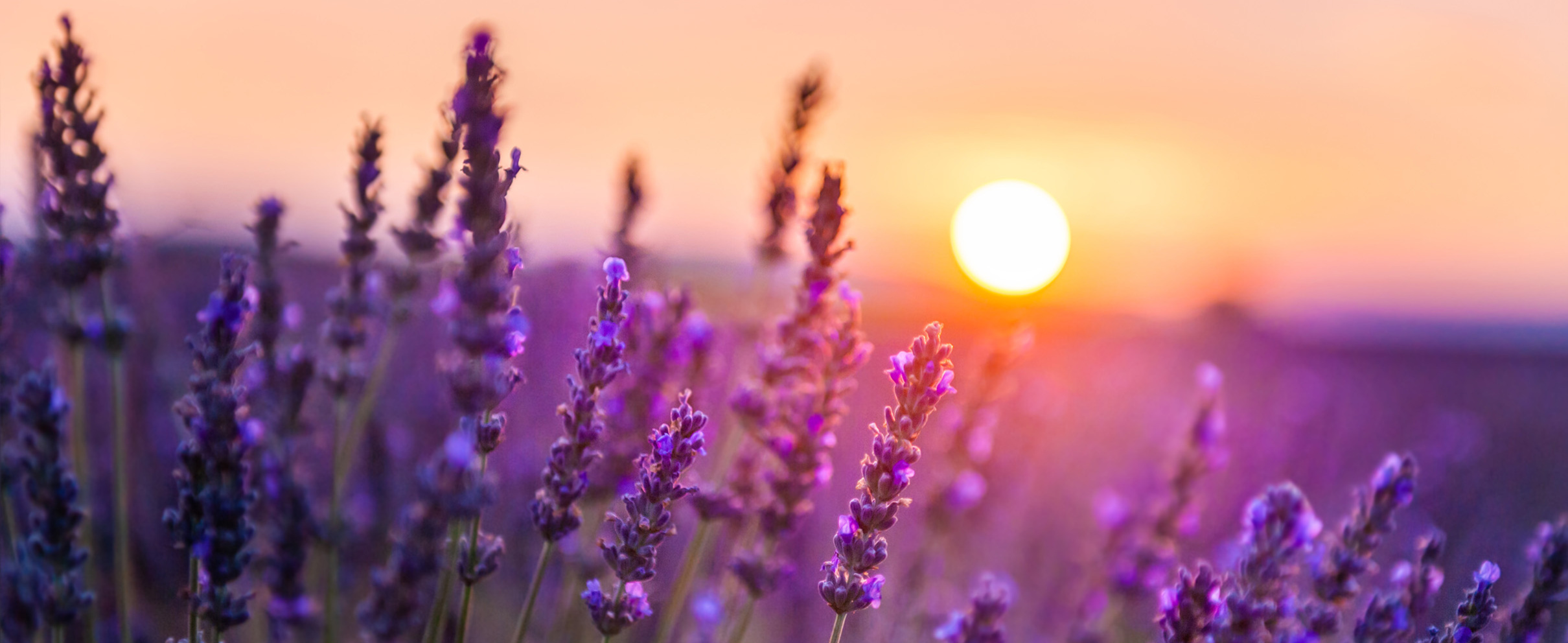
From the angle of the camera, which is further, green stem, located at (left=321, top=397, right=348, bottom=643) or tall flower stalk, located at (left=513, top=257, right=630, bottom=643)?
green stem, located at (left=321, top=397, right=348, bottom=643)

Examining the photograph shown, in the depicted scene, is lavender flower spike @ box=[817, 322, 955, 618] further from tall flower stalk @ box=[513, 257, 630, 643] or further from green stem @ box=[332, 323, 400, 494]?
green stem @ box=[332, 323, 400, 494]

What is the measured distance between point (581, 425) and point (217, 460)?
0.62 metres

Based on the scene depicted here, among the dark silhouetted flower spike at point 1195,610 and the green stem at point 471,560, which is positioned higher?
the dark silhouetted flower spike at point 1195,610

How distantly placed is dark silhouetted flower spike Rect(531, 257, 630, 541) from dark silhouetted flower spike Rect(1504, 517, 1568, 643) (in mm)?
1780

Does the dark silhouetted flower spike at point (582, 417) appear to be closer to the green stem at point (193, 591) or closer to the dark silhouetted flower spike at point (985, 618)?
the green stem at point (193, 591)

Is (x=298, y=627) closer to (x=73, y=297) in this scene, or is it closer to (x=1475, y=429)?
(x=73, y=297)

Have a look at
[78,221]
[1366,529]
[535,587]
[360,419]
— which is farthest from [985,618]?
[78,221]

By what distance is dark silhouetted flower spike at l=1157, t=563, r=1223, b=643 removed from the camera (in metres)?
1.57

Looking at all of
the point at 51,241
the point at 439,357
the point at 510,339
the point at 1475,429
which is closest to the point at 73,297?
the point at 51,241

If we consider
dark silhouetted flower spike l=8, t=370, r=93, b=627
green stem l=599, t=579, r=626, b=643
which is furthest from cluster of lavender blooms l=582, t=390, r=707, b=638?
dark silhouetted flower spike l=8, t=370, r=93, b=627

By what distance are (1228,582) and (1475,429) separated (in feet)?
23.4

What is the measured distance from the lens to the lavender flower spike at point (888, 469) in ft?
4.88

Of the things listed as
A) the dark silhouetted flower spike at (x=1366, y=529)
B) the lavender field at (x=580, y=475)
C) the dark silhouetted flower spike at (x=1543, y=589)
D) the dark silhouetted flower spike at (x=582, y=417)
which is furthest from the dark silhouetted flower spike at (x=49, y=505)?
the dark silhouetted flower spike at (x=1543, y=589)

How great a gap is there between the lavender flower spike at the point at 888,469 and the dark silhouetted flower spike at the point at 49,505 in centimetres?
140
